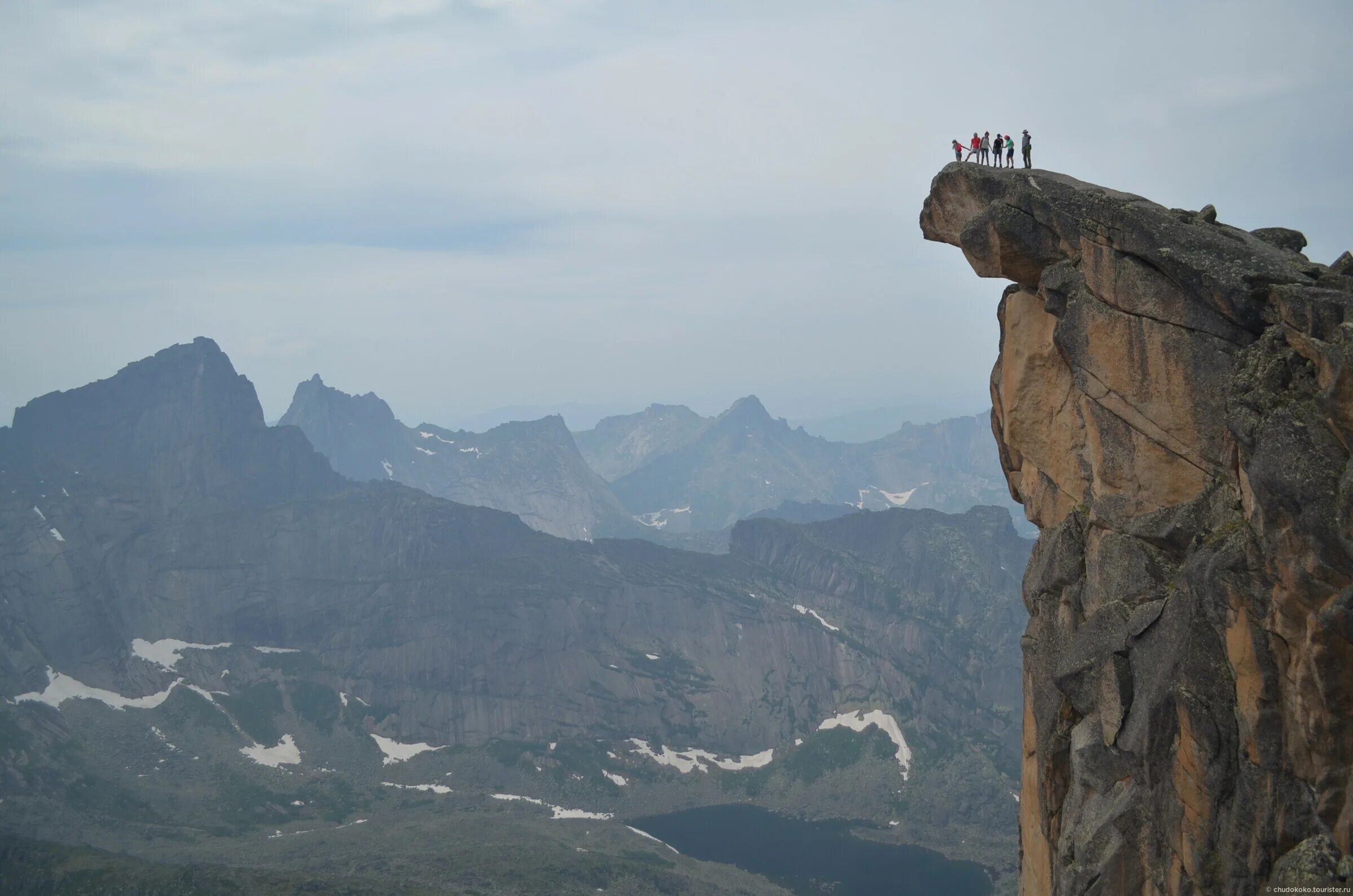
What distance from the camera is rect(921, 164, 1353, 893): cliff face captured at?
94.8 ft

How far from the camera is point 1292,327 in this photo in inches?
1249

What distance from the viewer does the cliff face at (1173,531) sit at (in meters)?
28.9

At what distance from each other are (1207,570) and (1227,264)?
31.9ft

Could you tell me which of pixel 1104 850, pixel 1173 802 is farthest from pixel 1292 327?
pixel 1104 850

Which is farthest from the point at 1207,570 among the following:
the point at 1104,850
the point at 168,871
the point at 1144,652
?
the point at 168,871

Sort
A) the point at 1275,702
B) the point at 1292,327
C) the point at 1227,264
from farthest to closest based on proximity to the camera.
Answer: the point at 1227,264, the point at 1292,327, the point at 1275,702

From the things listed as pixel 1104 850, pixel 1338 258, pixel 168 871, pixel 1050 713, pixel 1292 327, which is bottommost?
pixel 168 871

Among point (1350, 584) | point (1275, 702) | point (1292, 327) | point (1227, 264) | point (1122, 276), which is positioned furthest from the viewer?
point (1122, 276)

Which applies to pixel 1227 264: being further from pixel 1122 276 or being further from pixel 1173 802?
pixel 1173 802

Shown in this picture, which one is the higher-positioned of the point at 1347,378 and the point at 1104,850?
the point at 1347,378

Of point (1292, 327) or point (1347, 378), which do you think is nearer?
point (1347, 378)

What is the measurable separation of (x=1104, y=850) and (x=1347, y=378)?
16.1 meters

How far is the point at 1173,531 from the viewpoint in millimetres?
35219

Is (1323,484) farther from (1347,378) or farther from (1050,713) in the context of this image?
(1050,713)
